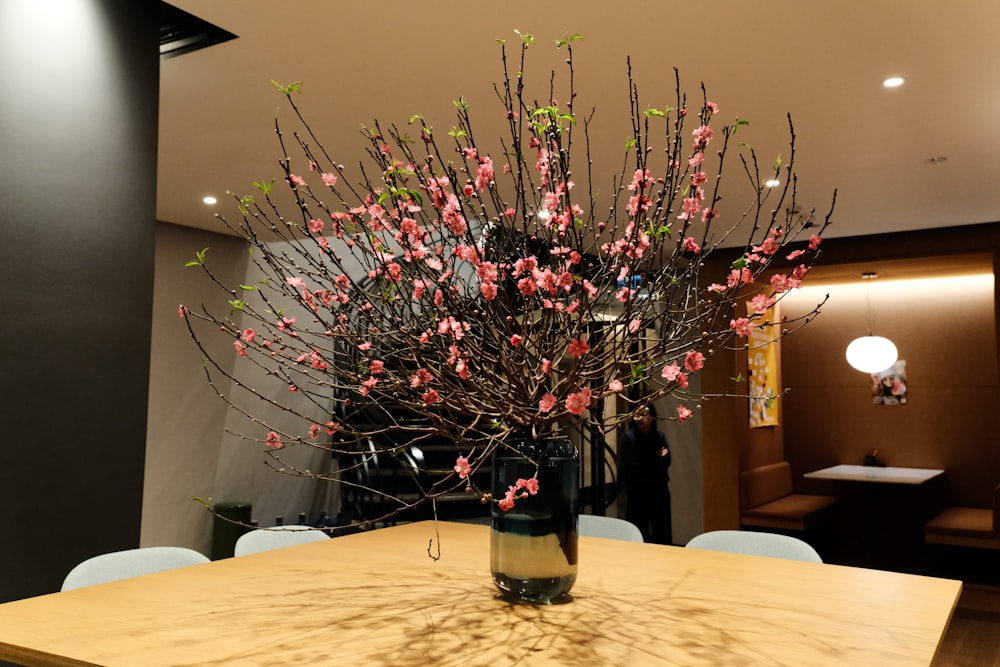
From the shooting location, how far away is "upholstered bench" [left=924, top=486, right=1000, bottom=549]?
19.1 feet

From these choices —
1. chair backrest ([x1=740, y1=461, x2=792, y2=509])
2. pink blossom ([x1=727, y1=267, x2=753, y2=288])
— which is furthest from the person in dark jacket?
pink blossom ([x1=727, y1=267, x2=753, y2=288])

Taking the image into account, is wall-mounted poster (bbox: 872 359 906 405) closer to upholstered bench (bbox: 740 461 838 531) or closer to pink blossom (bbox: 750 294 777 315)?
upholstered bench (bbox: 740 461 838 531)

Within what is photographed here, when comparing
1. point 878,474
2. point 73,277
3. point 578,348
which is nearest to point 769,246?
A: point 578,348

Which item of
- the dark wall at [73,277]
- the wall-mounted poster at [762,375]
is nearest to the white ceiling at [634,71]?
the dark wall at [73,277]

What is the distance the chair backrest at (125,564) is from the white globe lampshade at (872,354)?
21.3 feet

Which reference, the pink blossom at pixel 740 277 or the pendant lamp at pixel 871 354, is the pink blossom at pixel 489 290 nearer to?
the pink blossom at pixel 740 277

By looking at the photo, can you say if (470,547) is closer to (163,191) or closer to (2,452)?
(2,452)

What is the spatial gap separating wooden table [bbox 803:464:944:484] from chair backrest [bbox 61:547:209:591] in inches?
210

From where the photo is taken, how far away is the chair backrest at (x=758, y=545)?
7.96 feet

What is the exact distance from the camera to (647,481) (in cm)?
648

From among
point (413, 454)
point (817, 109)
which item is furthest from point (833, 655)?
point (413, 454)

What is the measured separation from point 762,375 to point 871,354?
0.96 m

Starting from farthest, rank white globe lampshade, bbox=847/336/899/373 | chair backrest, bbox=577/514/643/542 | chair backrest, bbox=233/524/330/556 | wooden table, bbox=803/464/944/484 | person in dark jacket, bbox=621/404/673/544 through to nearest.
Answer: white globe lampshade, bbox=847/336/899/373
person in dark jacket, bbox=621/404/673/544
wooden table, bbox=803/464/944/484
chair backrest, bbox=577/514/643/542
chair backrest, bbox=233/524/330/556

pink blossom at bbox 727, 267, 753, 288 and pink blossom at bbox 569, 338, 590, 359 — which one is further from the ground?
pink blossom at bbox 727, 267, 753, 288
